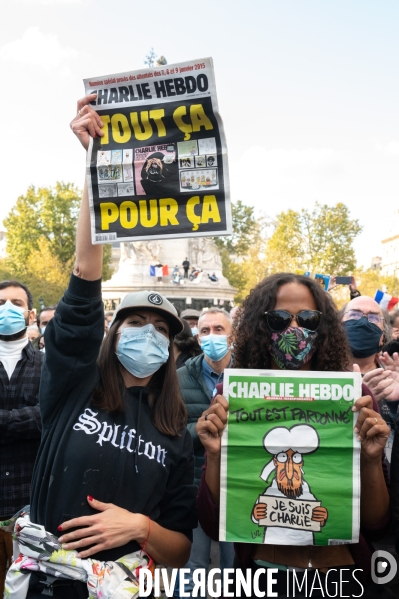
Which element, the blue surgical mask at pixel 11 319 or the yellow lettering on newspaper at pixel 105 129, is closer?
the yellow lettering on newspaper at pixel 105 129

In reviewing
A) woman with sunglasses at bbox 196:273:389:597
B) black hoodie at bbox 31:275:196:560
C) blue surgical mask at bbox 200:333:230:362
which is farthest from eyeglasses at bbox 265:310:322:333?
blue surgical mask at bbox 200:333:230:362

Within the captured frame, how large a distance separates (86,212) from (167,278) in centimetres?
3597

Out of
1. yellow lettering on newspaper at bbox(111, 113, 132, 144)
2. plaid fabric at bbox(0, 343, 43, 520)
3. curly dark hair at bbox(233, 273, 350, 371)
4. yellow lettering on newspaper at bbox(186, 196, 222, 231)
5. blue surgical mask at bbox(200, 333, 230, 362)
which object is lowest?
plaid fabric at bbox(0, 343, 43, 520)

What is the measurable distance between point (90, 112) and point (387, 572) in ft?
7.67

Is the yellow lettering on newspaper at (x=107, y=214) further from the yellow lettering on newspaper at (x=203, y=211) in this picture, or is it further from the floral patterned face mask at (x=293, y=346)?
the floral patterned face mask at (x=293, y=346)

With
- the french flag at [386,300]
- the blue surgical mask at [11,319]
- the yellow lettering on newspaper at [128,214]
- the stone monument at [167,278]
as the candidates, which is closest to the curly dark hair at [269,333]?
the yellow lettering on newspaper at [128,214]

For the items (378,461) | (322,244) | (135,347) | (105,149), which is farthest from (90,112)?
(322,244)

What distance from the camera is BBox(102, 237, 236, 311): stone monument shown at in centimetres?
3766

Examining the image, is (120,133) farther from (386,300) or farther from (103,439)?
(386,300)

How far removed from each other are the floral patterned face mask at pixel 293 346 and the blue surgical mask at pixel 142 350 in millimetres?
603

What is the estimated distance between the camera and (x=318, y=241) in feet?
178

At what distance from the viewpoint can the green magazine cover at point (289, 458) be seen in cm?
255

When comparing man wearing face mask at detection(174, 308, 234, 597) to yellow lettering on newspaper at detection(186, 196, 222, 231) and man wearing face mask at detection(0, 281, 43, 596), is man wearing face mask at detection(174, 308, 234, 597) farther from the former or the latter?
yellow lettering on newspaper at detection(186, 196, 222, 231)

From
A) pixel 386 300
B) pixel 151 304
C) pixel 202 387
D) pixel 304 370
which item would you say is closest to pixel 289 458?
pixel 304 370
